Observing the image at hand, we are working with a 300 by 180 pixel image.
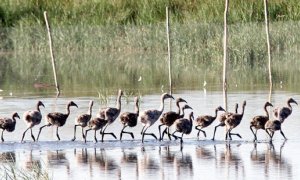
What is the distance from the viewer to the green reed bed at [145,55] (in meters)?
35.0

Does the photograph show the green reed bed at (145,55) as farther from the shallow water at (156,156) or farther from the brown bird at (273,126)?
the brown bird at (273,126)

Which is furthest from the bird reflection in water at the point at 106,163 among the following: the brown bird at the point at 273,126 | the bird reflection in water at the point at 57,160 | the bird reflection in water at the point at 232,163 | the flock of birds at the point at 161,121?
the brown bird at the point at 273,126

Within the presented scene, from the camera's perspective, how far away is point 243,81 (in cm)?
3322

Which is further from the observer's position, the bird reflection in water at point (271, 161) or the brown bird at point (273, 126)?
the brown bird at point (273, 126)

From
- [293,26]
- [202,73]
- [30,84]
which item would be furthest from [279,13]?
[30,84]

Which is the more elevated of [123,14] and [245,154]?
[123,14]

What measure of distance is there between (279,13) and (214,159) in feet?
94.4

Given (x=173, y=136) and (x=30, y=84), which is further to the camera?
(x=30, y=84)

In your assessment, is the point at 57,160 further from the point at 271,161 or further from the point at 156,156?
the point at 271,161

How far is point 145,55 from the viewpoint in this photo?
43906mm

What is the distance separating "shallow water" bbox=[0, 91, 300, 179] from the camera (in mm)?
17594

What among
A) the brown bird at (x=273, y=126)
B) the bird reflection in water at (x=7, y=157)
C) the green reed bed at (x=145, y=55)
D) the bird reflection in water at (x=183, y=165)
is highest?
the green reed bed at (x=145, y=55)

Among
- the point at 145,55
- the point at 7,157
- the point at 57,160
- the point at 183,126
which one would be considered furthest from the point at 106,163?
the point at 145,55

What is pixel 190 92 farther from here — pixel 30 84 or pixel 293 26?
pixel 293 26
